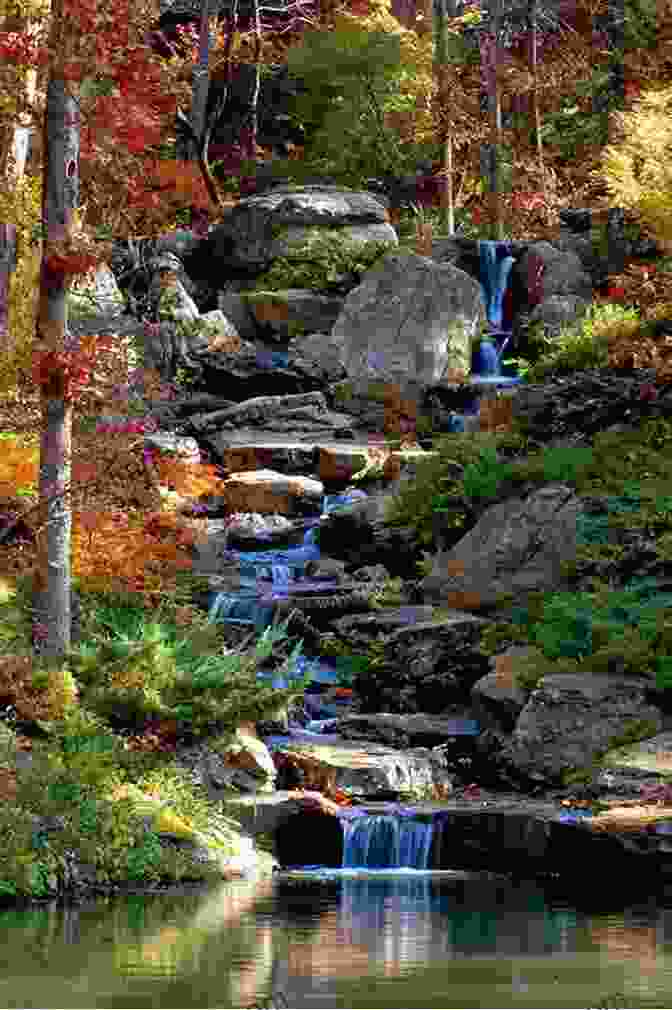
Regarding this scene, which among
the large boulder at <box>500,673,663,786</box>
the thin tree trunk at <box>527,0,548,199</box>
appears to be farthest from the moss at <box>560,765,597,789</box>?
the thin tree trunk at <box>527,0,548,199</box>

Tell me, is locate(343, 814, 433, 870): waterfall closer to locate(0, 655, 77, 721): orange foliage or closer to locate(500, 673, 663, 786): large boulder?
locate(500, 673, 663, 786): large boulder

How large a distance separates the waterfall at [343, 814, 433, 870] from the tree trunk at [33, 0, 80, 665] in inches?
111

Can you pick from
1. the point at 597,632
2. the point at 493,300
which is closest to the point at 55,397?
the point at 597,632

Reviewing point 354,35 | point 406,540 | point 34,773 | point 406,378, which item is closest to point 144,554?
point 406,540

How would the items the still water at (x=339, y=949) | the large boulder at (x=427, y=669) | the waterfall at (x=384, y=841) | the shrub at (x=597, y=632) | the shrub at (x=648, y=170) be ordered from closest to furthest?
1. the still water at (x=339, y=949)
2. the waterfall at (x=384, y=841)
3. the shrub at (x=597, y=632)
4. the large boulder at (x=427, y=669)
5. the shrub at (x=648, y=170)

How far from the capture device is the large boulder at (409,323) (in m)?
25.2

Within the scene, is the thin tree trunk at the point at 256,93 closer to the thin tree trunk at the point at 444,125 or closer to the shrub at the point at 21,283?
the thin tree trunk at the point at 444,125

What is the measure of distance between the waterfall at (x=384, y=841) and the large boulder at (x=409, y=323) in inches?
488

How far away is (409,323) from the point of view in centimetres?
2559

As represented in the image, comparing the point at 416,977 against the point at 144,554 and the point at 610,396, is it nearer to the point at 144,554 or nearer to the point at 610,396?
the point at 144,554

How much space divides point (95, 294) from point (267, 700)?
13.0m

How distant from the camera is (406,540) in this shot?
63.1 ft

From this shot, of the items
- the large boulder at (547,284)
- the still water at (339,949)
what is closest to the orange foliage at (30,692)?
the still water at (339,949)

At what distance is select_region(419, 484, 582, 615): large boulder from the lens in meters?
17.3
